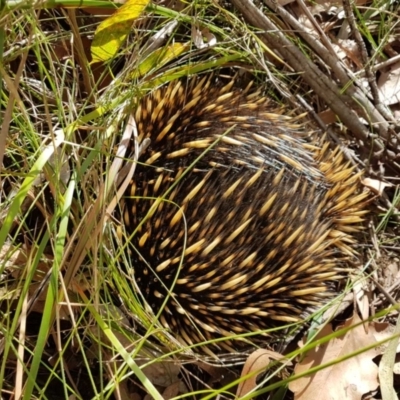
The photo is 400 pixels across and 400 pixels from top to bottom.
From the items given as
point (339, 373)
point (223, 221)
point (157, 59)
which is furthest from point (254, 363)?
point (157, 59)

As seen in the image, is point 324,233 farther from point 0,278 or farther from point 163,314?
point 0,278

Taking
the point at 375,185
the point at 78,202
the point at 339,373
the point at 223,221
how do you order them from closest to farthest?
the point at 78,202, the point at 223,221, the point at 339,373, the point at 375,185

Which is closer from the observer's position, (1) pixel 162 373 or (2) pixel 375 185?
(1) pixel 162 373

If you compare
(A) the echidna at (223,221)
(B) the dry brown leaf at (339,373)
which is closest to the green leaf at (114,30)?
(A) the echidna at (223,221)

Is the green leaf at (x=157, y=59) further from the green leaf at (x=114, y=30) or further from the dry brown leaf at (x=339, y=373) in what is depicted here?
the dry brown leaf at (x=339, y=373)

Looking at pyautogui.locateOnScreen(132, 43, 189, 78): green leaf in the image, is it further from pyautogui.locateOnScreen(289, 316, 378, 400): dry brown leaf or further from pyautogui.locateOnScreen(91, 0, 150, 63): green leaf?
pyautogui.locateOnScreen(289, 316, 378, 400): dry brown leaf

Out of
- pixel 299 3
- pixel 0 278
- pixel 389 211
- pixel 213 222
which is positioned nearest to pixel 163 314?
pixel 213 222

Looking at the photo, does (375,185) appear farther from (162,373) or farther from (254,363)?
(162,373)
